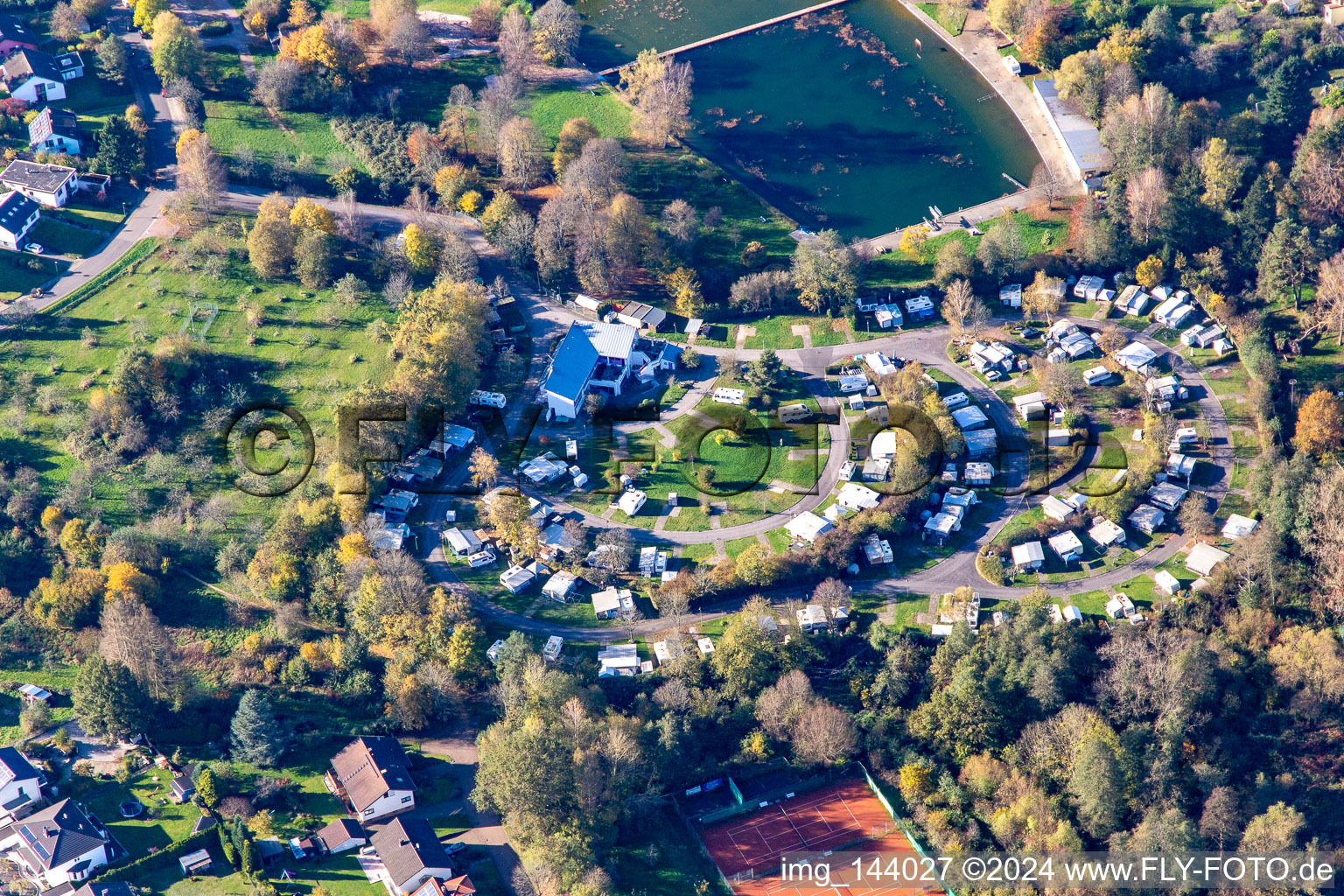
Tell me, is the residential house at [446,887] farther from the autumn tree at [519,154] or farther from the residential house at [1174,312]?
the residential house at [1174,312]

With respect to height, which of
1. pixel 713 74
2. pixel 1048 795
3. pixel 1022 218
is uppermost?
pixel 713 74

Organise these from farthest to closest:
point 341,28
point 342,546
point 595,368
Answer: point 341,28 < point 595,368 < point 342,546

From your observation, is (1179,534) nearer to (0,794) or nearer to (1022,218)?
(1022,218)

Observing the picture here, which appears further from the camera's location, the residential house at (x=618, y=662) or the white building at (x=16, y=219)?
the white building at (x=16, y=219)

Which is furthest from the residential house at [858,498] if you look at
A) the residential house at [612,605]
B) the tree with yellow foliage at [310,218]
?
the tree with yellow foliage at [310,218]

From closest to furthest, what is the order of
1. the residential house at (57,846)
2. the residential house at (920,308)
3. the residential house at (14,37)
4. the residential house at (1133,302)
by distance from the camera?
the residential house at (57,846) → the residential house at (1133,302) → the residential house at (920,308) → the residential house at (14,37)

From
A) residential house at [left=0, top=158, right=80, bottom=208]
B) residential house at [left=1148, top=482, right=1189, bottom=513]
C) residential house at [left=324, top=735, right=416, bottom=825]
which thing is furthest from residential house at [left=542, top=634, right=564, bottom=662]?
residential house at [left=0, top=158, right=80, bottom=208]

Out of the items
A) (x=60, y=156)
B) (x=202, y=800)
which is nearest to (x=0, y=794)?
(x=202, y=800)
